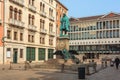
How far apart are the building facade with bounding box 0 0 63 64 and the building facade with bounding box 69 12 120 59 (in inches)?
1181

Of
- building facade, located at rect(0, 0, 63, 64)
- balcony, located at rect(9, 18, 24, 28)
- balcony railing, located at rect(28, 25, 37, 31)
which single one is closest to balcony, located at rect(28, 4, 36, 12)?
building facade, located at rect(0, 0, 63, 64)

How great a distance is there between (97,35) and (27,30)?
1850 inches

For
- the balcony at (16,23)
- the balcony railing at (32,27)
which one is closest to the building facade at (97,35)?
the balcony railing at (32,27)

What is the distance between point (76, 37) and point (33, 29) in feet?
156

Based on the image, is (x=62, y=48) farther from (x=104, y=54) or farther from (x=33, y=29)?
(x=104, y=54)

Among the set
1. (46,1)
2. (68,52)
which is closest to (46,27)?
(46,1)

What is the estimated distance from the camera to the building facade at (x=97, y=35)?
9056 centimetres

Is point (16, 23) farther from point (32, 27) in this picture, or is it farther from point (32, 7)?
point (32, 7)

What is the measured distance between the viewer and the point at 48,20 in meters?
63.1

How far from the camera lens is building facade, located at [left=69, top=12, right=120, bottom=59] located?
297 feet

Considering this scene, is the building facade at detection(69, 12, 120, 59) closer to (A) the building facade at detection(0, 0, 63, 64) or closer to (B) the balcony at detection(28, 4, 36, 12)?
(A) the building facade at detection(0, 0, 63, 64)

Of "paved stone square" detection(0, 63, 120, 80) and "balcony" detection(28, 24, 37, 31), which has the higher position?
"balcony" detection(28, 24, 37, 31)

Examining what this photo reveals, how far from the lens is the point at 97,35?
309 ft

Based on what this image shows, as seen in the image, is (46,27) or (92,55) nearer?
(46,27)
